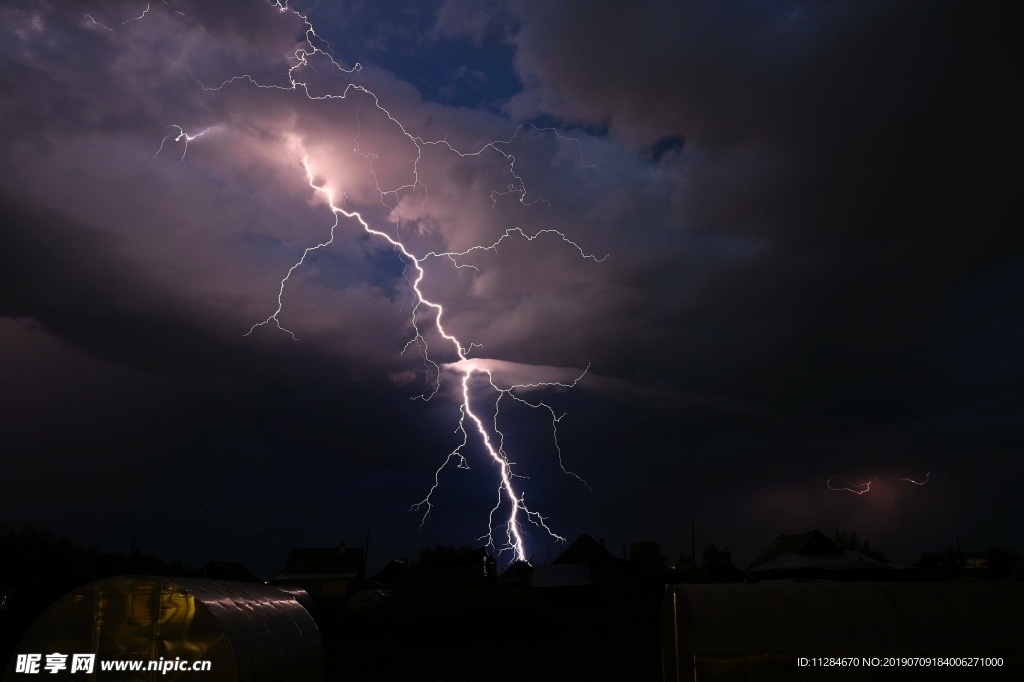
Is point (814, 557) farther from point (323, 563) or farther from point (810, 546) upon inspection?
point (323, 563)

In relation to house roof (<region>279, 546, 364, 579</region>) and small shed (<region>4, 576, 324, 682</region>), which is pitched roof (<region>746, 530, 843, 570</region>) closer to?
small shed (<region>4, 576, 324, 682</region>)

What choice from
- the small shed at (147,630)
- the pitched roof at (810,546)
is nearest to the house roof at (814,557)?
the pitched roof at (810,546)

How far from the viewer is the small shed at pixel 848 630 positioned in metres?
9.63

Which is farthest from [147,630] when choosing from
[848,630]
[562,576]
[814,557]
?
[562,576]

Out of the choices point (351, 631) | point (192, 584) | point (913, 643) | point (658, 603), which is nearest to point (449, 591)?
point (351, 631)

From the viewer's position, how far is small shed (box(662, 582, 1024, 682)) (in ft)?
31.6

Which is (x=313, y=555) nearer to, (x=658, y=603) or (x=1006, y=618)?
(x=658, y=603)

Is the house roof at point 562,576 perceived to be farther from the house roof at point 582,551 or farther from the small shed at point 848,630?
the small shed at point 848,630

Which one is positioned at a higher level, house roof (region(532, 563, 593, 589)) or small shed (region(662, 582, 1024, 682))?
house roof (region(532, 563, 593, 589))

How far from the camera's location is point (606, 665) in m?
18.2

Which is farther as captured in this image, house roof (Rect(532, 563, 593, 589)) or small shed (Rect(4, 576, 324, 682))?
house roof (Rect(532, 563, 593, 589))

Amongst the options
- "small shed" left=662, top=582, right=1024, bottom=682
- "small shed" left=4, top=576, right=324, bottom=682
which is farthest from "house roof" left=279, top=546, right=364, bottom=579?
"small shed" left=662, top=582, right=1024, bottom=682

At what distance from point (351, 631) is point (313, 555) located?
25.2 metres

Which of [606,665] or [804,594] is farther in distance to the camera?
[606,665]
